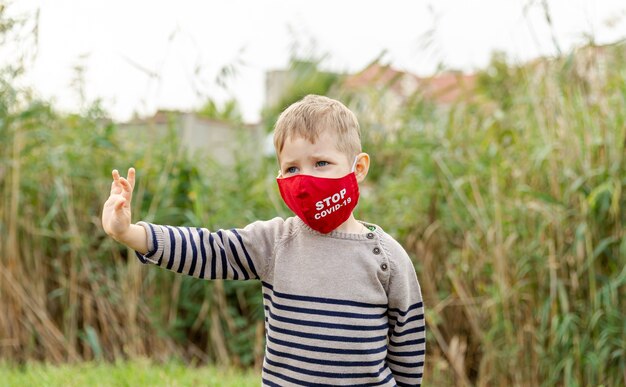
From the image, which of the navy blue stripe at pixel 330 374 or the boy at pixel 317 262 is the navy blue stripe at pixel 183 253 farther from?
the navy blue stripe at pixel 330 374

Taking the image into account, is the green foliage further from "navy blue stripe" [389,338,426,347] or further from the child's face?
the child's face

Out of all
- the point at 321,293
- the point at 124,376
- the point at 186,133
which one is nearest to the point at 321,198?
the point at 321,293

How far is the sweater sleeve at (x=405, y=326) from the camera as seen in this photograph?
2078 mm

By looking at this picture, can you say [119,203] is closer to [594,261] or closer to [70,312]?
[594,261]

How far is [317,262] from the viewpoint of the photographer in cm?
204

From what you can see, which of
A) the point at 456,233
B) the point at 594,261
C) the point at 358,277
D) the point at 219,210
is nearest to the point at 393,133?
the point at 456,233

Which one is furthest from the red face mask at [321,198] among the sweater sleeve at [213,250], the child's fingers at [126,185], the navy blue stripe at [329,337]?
the child's fingers at [126,185]

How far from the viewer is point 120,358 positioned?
165 inches

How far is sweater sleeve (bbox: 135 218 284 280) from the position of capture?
6.59ft

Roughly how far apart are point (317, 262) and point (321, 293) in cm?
8

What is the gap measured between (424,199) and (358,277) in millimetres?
2546

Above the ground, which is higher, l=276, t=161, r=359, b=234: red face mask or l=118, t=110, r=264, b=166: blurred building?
l=118, t=110, r=264, b=166: blurred building

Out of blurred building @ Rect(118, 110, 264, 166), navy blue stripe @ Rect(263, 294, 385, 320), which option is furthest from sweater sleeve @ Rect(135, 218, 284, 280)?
blurred building @ Rect(118, 110, 264, 166)

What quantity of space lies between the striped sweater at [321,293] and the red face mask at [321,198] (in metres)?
0.08
